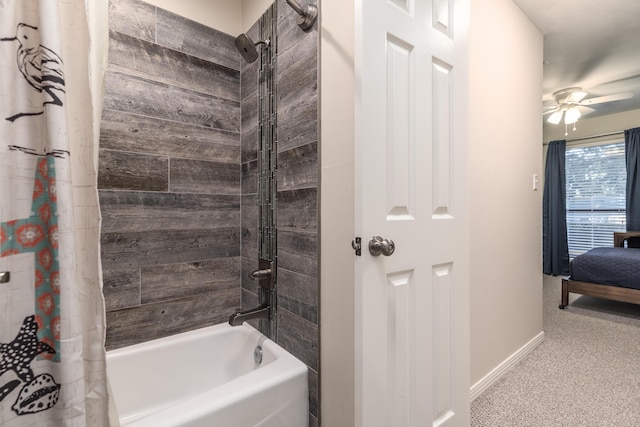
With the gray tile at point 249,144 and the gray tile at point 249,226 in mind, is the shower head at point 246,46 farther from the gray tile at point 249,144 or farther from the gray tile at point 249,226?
the gray tile at point 249,226

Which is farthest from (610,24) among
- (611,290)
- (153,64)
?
(153,64)

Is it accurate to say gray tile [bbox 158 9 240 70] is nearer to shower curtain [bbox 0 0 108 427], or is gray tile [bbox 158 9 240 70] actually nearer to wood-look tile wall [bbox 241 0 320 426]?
wood-look tile wall [bbox 241 0 320 426]

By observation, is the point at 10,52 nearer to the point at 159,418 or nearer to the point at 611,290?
the point at 159,418

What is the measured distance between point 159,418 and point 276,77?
153 centimetres

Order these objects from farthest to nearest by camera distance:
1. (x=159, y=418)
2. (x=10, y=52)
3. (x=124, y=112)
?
(x=124, y=112), (x=159, y=418), (x=10, y=52)

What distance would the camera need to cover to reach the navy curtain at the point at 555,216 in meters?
4.79

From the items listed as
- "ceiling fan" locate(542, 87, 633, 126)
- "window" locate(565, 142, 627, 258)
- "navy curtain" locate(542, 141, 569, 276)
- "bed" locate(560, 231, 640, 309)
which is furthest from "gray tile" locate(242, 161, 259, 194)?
"window" locate(565, 142, 627, 258)

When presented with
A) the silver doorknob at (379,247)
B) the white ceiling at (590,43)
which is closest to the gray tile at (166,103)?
the silver doorknob at (379,247)

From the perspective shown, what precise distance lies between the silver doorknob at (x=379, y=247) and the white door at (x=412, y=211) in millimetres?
18

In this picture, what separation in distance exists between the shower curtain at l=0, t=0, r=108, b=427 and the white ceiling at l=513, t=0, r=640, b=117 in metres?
2.64

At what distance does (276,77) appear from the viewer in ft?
5.05

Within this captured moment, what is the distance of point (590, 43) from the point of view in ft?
8.39

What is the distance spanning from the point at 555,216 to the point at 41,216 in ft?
20.2

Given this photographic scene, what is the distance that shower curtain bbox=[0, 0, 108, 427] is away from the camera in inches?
23.1
